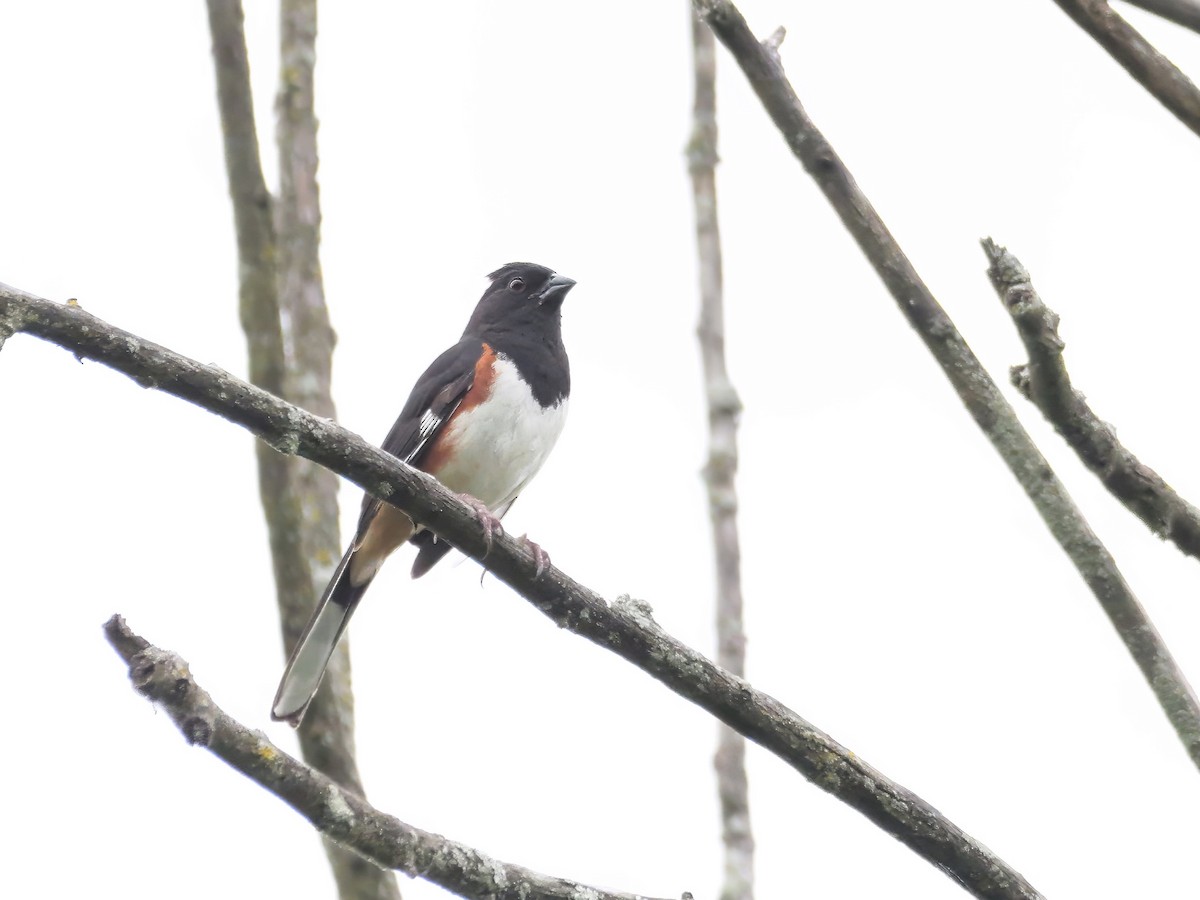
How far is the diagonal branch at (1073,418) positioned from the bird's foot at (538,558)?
983 millimetres

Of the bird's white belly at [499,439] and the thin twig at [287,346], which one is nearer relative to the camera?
the thin twig at [287,346]

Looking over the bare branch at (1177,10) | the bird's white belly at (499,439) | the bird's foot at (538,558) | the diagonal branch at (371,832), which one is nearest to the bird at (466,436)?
the bird's white belly at (499,439)

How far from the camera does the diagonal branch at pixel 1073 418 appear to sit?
2512mm

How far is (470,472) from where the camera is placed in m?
4.89

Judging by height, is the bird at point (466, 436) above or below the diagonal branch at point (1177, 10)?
above

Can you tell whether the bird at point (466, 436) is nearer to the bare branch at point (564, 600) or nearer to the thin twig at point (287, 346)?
the thin twig at point (287, 346)

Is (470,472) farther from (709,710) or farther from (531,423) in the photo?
(709,710)

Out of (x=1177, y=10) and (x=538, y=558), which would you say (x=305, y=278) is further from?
(x=1177, y=10)

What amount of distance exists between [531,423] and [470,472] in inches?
10.4

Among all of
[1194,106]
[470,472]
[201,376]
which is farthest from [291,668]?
[1194,106]

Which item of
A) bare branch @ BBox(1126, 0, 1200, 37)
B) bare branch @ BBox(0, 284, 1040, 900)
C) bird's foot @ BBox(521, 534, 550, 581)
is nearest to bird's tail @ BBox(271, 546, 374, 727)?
bird's foot @ BBox(521, 534, 550, 581)

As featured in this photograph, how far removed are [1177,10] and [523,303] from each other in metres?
3.27

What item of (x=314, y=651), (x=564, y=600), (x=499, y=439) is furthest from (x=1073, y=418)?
(x=314, y=651)

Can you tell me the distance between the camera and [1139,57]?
267 cm
